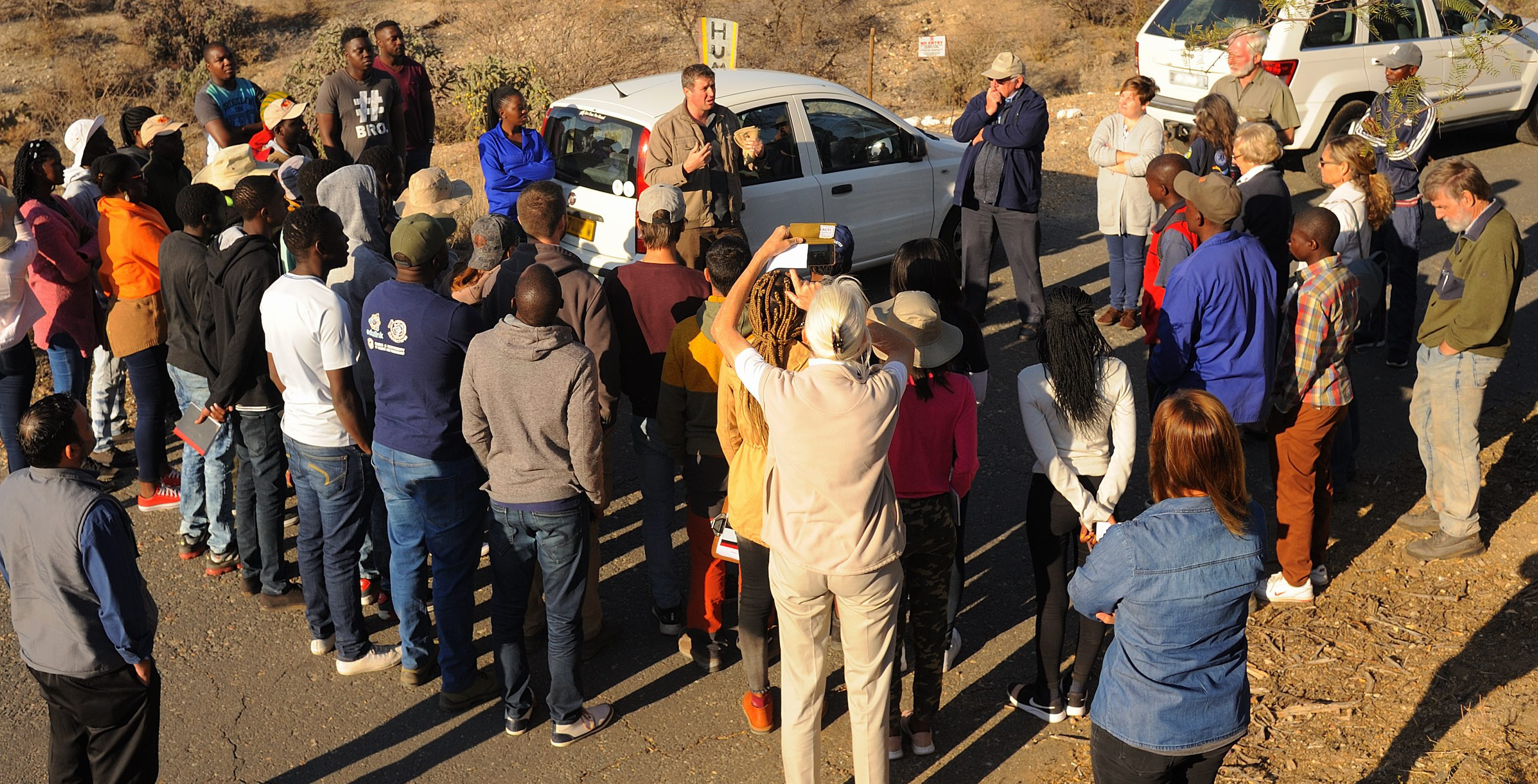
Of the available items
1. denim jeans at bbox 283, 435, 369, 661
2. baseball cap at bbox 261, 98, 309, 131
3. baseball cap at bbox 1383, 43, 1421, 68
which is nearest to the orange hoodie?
baseball cap at bbox 261, 98, 309, 131

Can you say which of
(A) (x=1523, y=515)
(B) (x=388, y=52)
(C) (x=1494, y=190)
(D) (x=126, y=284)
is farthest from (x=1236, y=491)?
(C) (x=1494, y=190)

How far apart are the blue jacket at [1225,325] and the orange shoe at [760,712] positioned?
7.61ft

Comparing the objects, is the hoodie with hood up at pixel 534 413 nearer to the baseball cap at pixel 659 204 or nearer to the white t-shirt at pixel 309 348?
the white t-shirt at pixel 309 348

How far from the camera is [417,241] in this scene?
4371mm

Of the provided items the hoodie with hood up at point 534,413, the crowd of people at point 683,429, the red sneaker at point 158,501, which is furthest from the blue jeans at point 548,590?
the red sneaker at point 158,501

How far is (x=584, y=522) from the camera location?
174 inches

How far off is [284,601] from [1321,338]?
5.04 meters

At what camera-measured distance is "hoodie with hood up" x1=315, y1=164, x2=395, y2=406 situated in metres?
5.10

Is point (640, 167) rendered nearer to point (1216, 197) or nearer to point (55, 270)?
point (55, 270)

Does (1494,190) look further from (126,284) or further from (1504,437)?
(126,284)

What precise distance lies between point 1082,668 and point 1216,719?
57.0 inches

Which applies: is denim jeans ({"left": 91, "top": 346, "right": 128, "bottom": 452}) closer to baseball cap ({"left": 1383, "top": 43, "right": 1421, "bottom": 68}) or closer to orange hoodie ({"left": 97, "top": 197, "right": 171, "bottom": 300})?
orange hoodie ({"left": 97, "top": 197, "right": 171, "bottom": 300})

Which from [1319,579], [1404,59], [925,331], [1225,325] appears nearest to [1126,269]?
[1404,59]

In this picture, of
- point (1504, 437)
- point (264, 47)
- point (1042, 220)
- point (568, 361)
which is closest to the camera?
point (568, 361)
